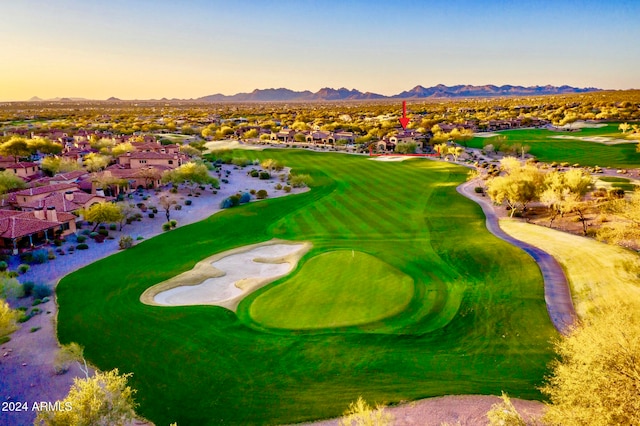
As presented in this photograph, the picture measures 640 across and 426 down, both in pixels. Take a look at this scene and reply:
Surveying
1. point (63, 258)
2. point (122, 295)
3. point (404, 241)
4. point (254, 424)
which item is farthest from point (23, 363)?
point (404, 241)

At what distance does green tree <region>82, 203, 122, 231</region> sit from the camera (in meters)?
49.0

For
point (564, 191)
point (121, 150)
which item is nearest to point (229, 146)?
point (121, 150)

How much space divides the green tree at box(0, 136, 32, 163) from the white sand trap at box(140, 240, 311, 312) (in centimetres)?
7168

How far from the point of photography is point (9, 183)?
60.6 meters

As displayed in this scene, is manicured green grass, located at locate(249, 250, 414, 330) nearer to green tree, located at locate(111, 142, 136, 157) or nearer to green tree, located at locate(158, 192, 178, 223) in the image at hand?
green tree, located at locate(158, 192, 178, 223)

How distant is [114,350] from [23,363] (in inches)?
193

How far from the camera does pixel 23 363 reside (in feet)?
80.3

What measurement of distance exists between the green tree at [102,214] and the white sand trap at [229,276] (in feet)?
52.4

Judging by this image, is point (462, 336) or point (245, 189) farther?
point (245, 189)

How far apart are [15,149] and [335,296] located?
89.4m

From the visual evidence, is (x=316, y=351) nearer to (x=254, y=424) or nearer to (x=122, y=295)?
(x=254, y=424)

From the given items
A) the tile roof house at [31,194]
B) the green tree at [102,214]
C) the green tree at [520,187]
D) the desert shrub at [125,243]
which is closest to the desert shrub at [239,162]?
the tile roof house at [31,194]

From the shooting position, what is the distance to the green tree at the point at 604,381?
499 inches

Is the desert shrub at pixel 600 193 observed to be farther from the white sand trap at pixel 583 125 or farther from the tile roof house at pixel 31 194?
the white sand trap at pixel 583 125
